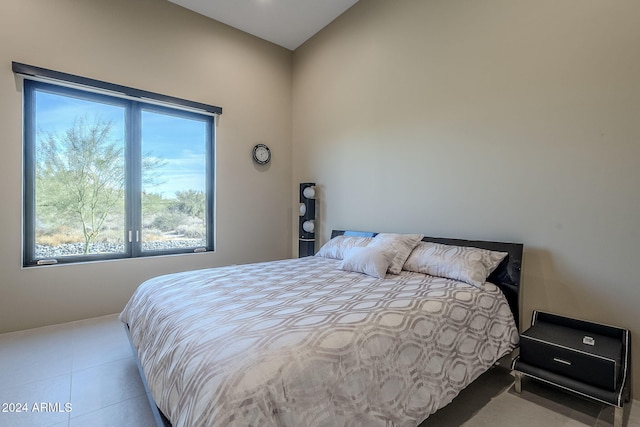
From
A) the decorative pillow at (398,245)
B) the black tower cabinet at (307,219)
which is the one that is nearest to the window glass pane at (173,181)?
the black tower cabinet at (307,219)

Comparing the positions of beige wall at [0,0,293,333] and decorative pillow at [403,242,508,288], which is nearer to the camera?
decorative pillow at [403,242,508,288]

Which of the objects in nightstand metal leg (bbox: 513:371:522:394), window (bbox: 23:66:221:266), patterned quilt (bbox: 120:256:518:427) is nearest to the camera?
patterned quilt (bbox: 120:256:518:427)

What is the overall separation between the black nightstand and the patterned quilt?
0.18 meters

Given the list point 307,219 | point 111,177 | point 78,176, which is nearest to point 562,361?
point 307,219

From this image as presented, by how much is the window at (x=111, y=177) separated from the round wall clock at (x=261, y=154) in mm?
621

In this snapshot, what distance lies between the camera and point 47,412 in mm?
1729

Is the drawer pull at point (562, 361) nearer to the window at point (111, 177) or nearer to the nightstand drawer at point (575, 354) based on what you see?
the nightstand drawer at point (575, 354)

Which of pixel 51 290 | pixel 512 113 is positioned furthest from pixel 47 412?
pixel 512 113

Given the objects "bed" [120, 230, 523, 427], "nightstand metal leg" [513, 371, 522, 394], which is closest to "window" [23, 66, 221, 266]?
"bed" [120, 230, 523, 427]

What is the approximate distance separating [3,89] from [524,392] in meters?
4.95

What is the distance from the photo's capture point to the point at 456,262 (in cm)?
231

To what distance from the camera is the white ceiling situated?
3621 mm

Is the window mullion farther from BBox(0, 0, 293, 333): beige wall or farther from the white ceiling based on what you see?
the white ceiling

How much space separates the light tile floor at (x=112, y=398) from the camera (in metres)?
1.68
